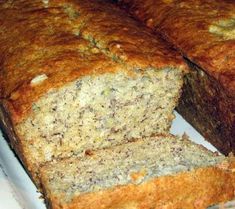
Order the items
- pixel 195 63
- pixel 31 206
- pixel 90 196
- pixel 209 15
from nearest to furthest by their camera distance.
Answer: pixel 90 196
pixel 31 206
pixel 195 63
pixel 209 15

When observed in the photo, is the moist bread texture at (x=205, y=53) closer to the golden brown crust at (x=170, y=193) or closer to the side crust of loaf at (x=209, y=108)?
the side crust of loaf at (x=209, y=108)

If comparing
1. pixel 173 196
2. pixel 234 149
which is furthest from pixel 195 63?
pixel 173 196

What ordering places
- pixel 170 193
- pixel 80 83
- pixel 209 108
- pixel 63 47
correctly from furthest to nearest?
pixel 209 108
pixel 63 47
pixel 80 83
pixel 170 193

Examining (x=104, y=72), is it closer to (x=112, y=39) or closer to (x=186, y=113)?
(x=112, y=39)

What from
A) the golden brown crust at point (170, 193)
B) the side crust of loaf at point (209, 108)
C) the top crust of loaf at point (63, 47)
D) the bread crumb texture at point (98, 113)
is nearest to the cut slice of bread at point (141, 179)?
the golden brown crust at point (170, 193)

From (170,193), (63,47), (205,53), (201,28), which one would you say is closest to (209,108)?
(205,53)

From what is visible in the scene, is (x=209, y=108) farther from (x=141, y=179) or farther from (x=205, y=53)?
(x=141, y=179)

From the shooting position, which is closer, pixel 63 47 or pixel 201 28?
pixel 63 47
